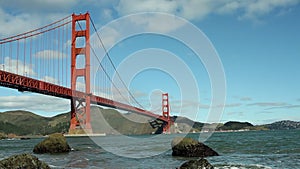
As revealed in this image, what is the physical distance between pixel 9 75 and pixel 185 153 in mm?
24435

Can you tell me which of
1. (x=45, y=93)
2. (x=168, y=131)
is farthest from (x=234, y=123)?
(x=45, y=93)

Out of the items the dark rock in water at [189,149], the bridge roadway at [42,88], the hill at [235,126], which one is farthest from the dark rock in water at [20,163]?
the hill at [235,126]

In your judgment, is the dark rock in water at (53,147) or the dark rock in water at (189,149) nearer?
the dark rock in water at (189,149)

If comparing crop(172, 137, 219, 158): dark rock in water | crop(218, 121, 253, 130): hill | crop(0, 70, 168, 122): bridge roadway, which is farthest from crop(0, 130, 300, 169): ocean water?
crop(218, 121, 253, 130): hill

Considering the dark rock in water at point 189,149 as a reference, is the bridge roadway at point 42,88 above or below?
above

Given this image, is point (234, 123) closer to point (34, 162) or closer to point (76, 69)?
point (76, 69)

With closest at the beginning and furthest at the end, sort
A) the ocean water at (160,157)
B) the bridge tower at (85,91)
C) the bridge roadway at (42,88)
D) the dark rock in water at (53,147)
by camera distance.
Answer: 1. the ocean water at (160,157)
2. the dark rock in water at (53,147)
3. the bridge roadway at (42,88)
4. the bridge tower at (85,91)

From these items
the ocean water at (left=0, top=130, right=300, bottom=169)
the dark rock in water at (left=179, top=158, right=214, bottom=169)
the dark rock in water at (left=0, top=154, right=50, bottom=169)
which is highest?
the dark rock in water at (left=0, top=154, right=50, bottom=169)

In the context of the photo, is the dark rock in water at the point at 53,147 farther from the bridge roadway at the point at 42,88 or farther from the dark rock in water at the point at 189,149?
the bridge roadway at the point at 42,88

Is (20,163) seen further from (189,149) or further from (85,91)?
(85,91)

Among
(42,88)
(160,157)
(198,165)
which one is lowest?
(160,157)

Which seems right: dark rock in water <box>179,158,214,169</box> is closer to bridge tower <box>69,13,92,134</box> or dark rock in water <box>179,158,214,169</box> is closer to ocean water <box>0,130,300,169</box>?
ocean water <box>0,130,300,169</box>

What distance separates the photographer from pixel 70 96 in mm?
50156

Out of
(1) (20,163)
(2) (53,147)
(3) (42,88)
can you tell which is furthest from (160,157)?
(3) (42,88)
